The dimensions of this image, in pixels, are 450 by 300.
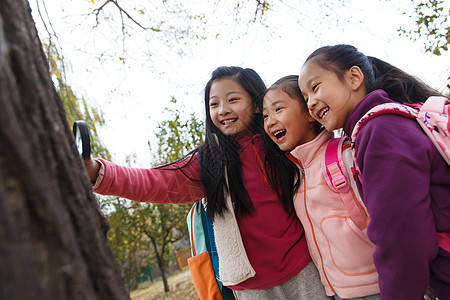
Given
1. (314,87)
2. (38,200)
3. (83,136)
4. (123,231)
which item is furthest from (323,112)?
(123,231)

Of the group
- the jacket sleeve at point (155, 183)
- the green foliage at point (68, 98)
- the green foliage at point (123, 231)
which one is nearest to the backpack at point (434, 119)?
the jacket sleeve at point (155, 183)

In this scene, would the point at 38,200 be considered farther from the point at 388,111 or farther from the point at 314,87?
the point at 314,87

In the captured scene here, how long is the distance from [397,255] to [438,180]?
28 centimetres

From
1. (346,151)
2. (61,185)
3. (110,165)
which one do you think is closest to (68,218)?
(61,185)

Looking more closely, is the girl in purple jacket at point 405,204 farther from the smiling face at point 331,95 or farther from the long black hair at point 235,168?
the long black hair at point 235,168

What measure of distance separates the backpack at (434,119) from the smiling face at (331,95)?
0.21 m

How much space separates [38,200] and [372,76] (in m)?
1.41

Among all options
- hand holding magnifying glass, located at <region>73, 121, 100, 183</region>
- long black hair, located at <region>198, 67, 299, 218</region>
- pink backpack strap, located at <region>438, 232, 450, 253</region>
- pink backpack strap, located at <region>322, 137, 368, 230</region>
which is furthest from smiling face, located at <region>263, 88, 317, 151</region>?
hand holding magnifying glass, located at <region>73, 121, 100, 183</region>

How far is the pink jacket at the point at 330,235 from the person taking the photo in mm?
1303

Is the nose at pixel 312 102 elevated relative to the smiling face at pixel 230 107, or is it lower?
lower

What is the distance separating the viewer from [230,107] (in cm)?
178

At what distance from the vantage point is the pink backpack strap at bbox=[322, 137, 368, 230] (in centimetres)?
131

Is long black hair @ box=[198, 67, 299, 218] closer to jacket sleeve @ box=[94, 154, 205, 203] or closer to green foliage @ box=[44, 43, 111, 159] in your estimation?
jacket sleeve @ box=[94, 154, 205, 203]

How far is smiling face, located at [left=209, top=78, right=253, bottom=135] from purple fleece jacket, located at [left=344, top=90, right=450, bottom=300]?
836 mm
